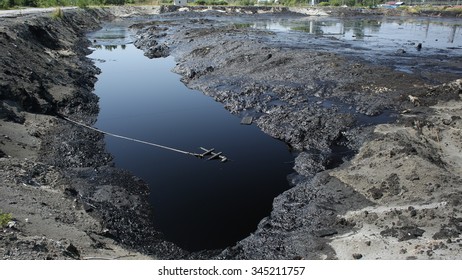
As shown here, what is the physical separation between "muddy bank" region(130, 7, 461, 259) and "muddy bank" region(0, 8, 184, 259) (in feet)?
11.6

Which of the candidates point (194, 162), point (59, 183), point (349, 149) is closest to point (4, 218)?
point (59, 183)

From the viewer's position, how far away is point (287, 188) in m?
13.9

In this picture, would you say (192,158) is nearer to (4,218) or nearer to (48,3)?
(4,218)

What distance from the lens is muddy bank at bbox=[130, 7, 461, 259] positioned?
980 cm

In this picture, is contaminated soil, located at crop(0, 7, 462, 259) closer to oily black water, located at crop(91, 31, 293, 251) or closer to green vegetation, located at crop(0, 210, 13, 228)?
green vegetation, located at crop(0, 210, 13, 228)

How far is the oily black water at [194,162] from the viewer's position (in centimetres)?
1195

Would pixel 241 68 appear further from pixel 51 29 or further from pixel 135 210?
pixel 51 29

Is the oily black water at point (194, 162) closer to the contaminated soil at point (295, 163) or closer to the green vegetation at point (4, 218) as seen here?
the contaminated soil at point (295, 163)

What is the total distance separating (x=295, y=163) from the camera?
1570cm

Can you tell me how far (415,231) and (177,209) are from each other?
7.29 meters

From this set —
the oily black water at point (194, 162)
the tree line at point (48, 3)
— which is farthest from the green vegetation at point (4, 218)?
the tree line at point (48, 3)

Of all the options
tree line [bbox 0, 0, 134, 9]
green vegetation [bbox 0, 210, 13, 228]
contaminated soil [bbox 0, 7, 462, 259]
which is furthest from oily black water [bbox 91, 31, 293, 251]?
tree line [bbox 0, 0, 134, 9]

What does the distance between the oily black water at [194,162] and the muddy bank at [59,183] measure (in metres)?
0.81

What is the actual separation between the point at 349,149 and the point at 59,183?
1183cm
